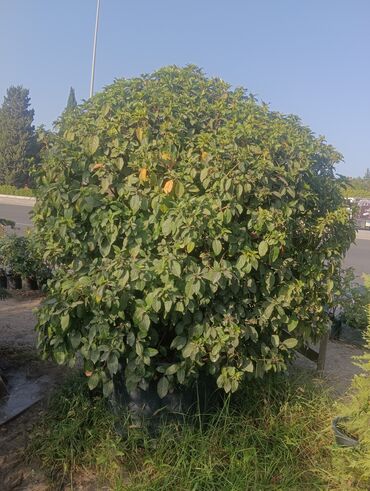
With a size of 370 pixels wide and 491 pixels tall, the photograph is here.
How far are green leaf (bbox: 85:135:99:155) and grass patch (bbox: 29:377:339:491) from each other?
1.56 meters

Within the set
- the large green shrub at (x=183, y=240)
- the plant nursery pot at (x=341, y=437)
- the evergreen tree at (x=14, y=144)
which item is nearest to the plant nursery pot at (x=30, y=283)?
the large green shrub at (x=183, y=240)

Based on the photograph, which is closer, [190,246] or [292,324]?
[190,246]

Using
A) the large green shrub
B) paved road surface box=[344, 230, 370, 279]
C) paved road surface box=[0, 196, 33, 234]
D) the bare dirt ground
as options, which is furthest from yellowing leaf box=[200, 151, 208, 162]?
paved road surface box=[344, 230, 370, 279]

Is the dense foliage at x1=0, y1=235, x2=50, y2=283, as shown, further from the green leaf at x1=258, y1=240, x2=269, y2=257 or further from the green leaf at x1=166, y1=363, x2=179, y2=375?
the green leaf at x1=258, y1=240, x2=269, y2=257

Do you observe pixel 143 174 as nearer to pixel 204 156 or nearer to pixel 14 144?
pixel 204 156

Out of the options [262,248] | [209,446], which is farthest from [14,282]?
[262,248]

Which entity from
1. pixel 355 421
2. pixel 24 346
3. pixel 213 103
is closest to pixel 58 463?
pixel 355 421

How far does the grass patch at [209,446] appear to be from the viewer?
8.75 feet

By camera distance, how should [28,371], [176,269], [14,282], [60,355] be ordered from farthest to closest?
[14,282], [28,371], [60,355], [176,269]

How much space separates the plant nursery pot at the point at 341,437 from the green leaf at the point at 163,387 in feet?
3.05

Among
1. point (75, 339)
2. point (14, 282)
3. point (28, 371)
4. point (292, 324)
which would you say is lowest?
point (28, 371)

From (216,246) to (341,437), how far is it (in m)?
1.20

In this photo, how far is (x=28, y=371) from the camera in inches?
163

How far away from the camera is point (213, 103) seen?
10.7 feet
